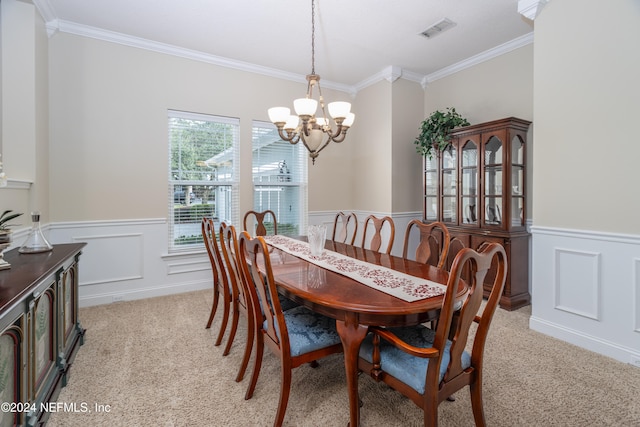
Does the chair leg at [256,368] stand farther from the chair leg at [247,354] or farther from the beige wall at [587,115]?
the beige wall at [587,115]

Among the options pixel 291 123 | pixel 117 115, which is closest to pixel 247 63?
pixel 117 115

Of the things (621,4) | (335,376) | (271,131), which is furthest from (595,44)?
(271,131)

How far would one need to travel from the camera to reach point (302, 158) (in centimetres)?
480

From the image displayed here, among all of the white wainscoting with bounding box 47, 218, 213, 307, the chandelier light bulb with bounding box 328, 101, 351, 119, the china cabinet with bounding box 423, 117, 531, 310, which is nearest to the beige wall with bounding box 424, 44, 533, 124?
the china cabinet with bounding box 423, 117, 531, 310

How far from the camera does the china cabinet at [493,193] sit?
343 cm

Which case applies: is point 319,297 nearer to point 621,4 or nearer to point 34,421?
point 34,421

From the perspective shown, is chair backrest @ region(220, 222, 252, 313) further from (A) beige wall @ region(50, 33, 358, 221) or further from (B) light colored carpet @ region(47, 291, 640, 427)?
(A) beige wall @ region(50, 33, 358, 221)

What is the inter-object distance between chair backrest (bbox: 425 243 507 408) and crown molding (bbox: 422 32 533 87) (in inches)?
134

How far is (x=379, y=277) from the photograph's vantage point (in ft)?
6.33

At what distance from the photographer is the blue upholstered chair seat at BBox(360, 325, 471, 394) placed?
141 centimetres

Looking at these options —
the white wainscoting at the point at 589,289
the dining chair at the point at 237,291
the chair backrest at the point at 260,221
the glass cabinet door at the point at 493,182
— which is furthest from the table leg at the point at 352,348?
the glass cabinet door at the point at 493,182

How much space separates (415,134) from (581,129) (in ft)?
7.56

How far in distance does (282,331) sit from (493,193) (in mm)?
3001

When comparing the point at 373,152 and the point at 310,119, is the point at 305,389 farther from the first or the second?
the point at 373,152
